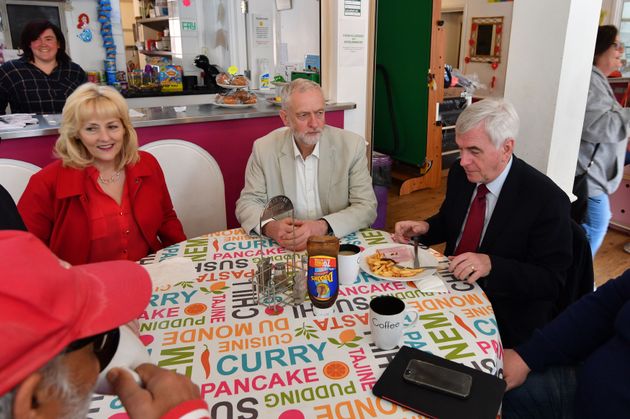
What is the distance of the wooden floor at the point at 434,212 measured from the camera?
334cm

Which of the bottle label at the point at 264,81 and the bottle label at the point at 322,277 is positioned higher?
the bottle label at the point at 264,81

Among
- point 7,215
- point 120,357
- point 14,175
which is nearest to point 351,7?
point 14,175

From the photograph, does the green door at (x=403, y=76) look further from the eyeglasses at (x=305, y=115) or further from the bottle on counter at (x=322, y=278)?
the bottle on counter at (x=322, y=278)

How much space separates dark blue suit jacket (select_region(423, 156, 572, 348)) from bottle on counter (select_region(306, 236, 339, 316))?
1.76ft

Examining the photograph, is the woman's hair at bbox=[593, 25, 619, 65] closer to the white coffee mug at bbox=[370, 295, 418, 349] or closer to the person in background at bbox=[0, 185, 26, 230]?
the white coffee mug at bbox=[370, 295, 418, 349]

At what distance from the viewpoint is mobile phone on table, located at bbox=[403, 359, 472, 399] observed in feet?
3.17

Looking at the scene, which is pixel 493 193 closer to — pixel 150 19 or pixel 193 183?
pixel 193 183

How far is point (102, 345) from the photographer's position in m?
0.68

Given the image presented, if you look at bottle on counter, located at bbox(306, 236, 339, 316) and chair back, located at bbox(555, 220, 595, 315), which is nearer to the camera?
bottle on counter, located at bbox(306, 236, 339, 316)

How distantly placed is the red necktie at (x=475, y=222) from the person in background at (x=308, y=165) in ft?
1.36

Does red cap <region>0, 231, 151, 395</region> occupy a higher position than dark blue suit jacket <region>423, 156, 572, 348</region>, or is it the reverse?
red cap <region>0, 231, 151, 395</region>

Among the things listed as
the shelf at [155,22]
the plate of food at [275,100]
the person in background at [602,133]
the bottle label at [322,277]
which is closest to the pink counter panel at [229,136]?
the plate of food at [275,100]

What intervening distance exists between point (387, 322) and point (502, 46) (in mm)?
6424

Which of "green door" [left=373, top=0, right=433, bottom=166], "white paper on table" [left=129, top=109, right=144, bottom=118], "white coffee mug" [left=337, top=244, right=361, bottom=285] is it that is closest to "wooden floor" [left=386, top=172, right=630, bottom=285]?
"green door" [left=373, top=0, right=433, bottom=166]
